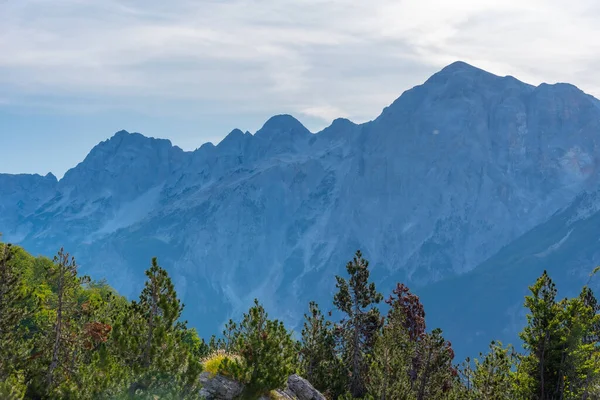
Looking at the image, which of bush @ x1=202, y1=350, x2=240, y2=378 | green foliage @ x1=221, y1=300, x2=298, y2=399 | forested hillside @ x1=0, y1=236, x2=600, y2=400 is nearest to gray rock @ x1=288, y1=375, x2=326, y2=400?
forested hillside @ x1=0, y1=236, x2=600, y2=400

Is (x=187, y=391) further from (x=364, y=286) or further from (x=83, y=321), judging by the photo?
(x=364, y=286)

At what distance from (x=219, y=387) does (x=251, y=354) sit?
2.77 meters

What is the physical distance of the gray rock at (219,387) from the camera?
33.9 metres

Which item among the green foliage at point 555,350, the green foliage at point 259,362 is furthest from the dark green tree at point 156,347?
the green foliage at point 555,350

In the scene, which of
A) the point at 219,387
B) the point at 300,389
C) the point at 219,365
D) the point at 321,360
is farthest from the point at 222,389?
the point at 321,360

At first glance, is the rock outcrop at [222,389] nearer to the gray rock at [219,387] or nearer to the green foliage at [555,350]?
the gray rock at [219,387]

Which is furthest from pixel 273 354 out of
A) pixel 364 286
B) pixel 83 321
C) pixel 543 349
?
pixel 364 286

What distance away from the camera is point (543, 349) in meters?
42.9

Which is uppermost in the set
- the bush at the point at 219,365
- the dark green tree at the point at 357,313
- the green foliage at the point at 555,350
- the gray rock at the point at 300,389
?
the dark green tree at the point at 357,313

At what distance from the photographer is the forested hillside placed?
1209 inches

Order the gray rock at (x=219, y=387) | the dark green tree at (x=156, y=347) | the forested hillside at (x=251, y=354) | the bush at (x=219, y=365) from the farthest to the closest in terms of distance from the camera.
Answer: the bush at (x=219, y=365)
the gray rock at (x=219, y=387)
the forested hillside at (x=251, y=354)
the dark green tree at (x=156, y=347)

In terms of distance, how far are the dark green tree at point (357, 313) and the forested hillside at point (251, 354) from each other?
125 millimetres

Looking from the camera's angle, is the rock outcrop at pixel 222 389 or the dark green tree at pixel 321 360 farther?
the dark green tree at pixel 321 360

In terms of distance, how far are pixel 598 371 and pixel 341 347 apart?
34136mm
